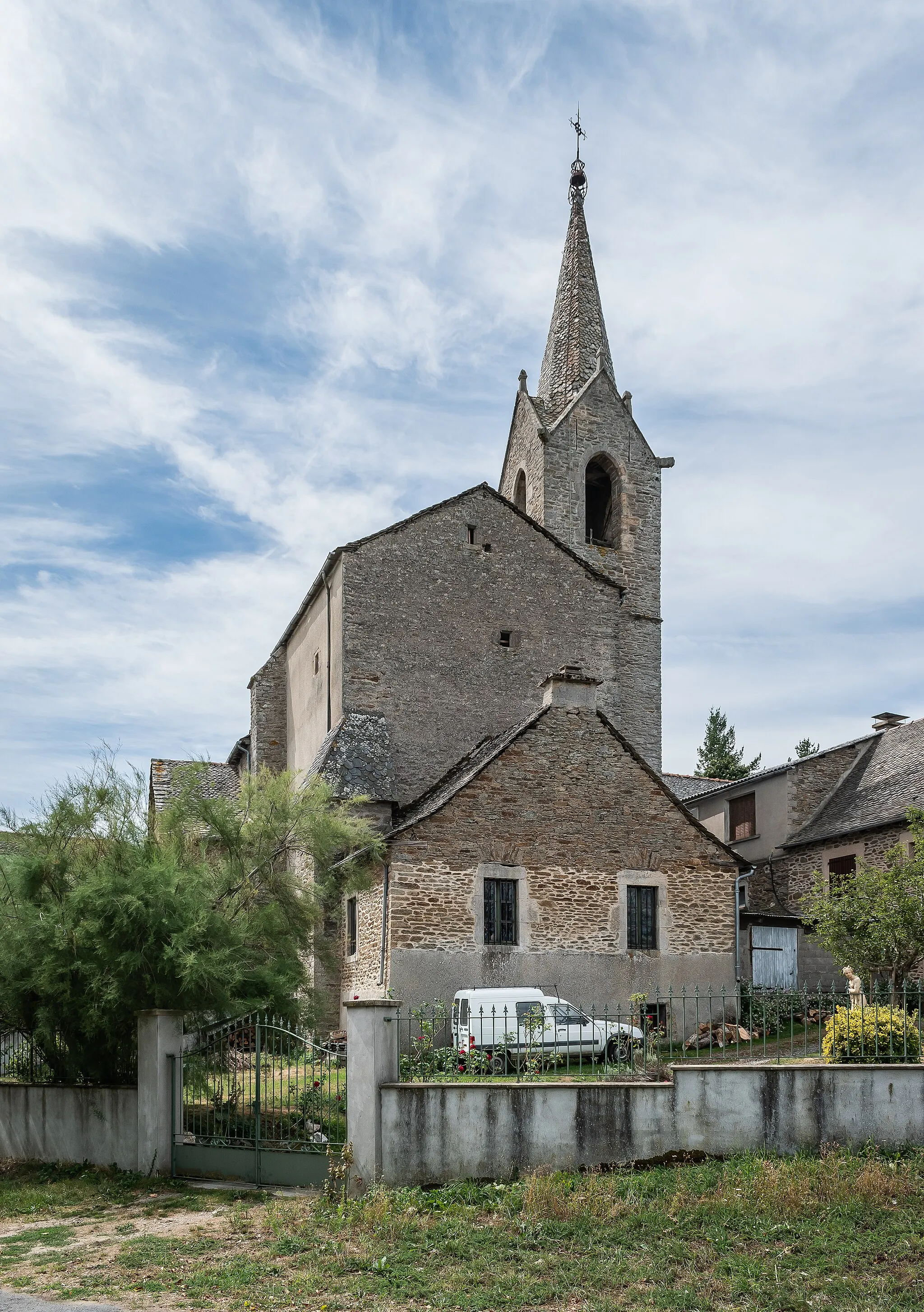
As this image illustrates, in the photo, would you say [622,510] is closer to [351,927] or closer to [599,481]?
[599,481]

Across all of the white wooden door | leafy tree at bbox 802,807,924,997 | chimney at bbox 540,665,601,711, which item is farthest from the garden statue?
chimney at bbox 540,665,601,711

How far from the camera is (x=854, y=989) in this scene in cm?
2206

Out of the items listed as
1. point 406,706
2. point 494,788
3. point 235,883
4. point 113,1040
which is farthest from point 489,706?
point 113,1040

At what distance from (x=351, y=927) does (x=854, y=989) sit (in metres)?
9.57

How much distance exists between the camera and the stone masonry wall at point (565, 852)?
19719 millimetres

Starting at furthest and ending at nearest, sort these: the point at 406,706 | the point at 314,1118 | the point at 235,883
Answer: the point at 406,706 → the point at 235,883 → the point at 314,1118

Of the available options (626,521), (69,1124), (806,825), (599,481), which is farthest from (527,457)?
(69,1124)

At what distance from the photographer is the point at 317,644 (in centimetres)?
2742

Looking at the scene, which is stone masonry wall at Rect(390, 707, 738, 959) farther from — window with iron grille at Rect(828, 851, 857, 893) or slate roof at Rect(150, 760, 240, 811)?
window with iron grille at Rect(828, 851, 857, 893)

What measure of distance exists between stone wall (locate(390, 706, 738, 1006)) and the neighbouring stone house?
Answer: 3.84 metres

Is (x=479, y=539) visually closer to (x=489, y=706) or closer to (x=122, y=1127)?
(x=489, y=706)

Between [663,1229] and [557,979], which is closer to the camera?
[663,1229]

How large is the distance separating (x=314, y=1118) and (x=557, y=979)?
8.06m

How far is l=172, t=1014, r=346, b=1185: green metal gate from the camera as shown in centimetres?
1259
